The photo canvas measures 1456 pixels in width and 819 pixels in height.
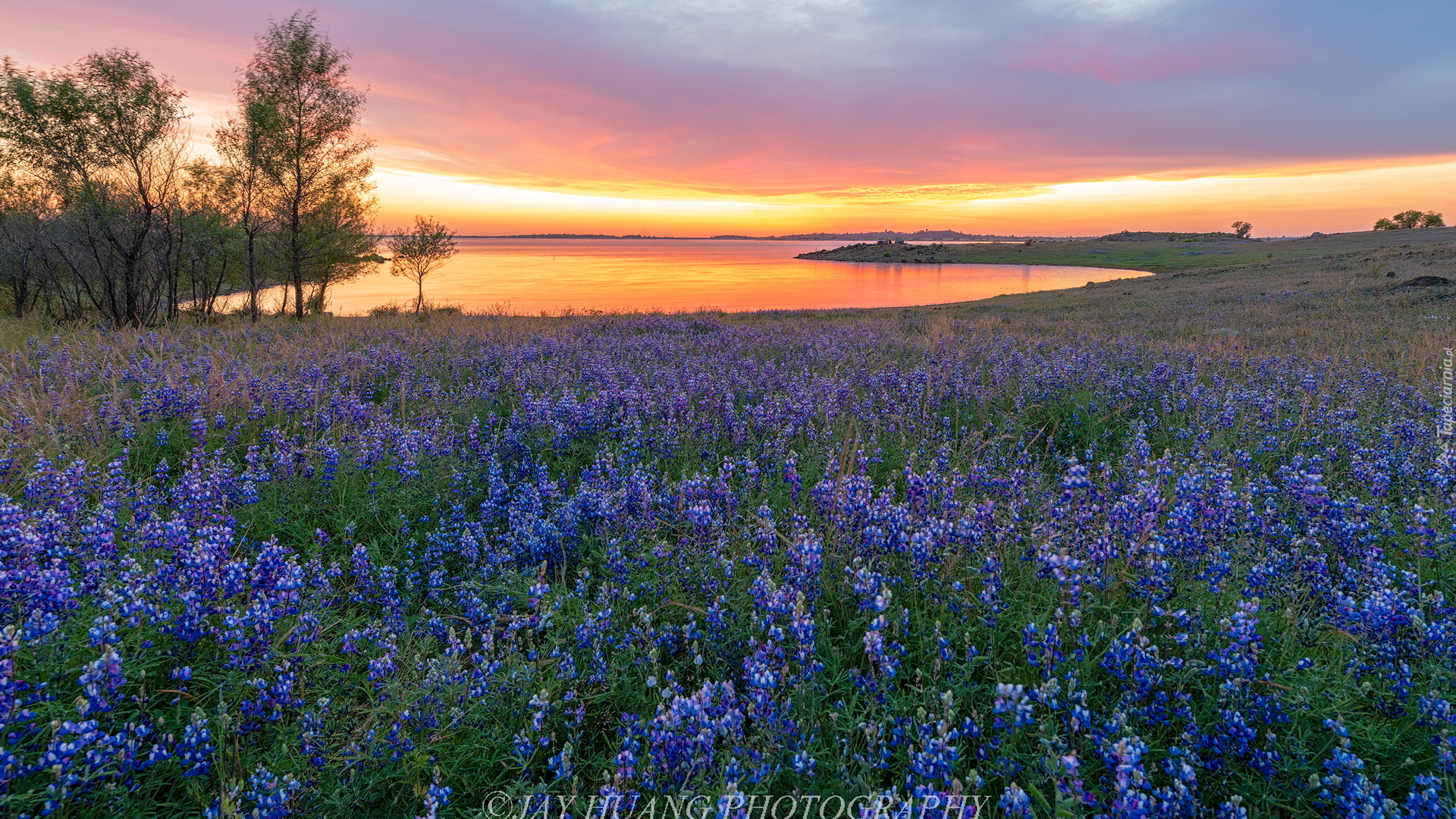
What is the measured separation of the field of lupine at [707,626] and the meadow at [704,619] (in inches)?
1.0

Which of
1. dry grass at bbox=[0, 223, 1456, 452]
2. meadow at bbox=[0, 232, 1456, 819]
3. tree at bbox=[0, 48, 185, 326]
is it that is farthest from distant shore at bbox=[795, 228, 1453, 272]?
tree at bbox=[0, 48, 185, 326]

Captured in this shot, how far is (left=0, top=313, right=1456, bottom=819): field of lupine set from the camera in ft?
7.77

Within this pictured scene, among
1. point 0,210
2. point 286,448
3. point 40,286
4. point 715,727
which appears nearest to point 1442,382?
point 715,727

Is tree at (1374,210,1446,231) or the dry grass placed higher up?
tree at (1374,210,1446,231)

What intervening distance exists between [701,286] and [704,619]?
71.3 metres

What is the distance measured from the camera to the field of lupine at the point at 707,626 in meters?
2.37

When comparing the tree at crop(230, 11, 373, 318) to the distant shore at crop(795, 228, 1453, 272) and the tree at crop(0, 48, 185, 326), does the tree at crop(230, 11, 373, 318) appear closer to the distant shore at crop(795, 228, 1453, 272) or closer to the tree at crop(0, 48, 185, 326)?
the tree at crop(0, 48, 185, 326)

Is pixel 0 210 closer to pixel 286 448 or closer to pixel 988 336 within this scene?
pixel 286 448

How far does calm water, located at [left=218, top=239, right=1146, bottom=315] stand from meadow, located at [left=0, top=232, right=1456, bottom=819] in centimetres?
3182

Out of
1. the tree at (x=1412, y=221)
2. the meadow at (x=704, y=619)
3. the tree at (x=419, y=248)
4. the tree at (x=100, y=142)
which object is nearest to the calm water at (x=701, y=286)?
the tree at (x=419, y=248)

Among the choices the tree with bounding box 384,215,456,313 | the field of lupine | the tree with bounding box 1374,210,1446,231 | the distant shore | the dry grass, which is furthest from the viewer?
the tree with bounding box 1374,210,1446,231

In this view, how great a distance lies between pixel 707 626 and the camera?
342 cm

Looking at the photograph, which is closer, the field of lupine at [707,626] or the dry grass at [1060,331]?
the field of lupine at [707,626]

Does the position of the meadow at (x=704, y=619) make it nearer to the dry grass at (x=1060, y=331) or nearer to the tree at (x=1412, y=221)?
the dry grass at (x=1060, y=331)
